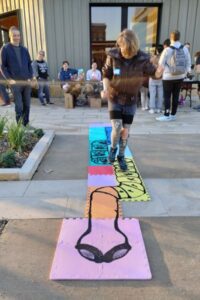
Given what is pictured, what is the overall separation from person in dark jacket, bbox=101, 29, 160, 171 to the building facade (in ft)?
22.4

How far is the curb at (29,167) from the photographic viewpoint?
377 cm

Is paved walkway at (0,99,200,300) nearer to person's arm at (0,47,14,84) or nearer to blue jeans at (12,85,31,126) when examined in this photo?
blue jeans at (12,85,31,126)

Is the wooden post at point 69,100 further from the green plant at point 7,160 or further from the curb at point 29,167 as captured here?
the green plant at point 7,160

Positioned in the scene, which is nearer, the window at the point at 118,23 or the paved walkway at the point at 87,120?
the paved walkway at the point at 87,120

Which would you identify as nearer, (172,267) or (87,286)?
(87,286)

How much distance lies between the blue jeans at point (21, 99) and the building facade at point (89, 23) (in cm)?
473

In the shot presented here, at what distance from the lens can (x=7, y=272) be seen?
225 cm

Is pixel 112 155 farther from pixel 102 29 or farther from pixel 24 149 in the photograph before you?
pixel 102 29

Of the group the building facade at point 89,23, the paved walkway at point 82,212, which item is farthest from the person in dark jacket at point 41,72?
the paved walkway at point 82,212

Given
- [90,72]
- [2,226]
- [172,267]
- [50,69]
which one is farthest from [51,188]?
[50,69]

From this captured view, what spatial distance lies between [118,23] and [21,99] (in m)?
6.19

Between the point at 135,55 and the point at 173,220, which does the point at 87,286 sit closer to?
the point at 173,220

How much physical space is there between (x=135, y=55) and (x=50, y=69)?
7171 mm

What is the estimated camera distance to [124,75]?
3504 mm
